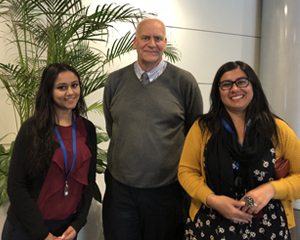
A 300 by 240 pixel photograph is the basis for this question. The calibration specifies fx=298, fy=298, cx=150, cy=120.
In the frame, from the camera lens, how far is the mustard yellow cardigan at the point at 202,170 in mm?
1423

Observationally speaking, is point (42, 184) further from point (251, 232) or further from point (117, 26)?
point (117, 26)

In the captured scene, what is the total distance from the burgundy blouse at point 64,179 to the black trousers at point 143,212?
242 millimetres

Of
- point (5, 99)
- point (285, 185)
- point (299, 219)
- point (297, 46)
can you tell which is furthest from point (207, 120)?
point (297, 46)

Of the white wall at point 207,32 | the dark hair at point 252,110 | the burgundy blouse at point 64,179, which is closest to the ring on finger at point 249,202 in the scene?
the dark hair at point 252,110

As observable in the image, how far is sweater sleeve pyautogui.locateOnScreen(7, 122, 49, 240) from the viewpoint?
1.43 meters

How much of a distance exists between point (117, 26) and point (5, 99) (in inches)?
57.8

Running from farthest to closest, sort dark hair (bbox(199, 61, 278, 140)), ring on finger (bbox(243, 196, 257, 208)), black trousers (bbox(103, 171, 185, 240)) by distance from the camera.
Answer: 1. black trousers (bbox(103, 171, 185, 240))
2. dark hair (bbox(199, 61, 278, 140))
3. ring on finger (bbox(243, 196, 257, 208))

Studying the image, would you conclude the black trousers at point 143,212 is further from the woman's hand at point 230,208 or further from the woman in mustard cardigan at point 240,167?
the woman's hand at point 230,208

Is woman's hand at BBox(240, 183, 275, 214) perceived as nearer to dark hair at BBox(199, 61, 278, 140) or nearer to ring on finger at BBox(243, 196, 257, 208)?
ring on finger at BBox(243, 196, 257, 208)

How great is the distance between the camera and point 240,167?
1445 mm

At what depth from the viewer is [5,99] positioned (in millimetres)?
2932

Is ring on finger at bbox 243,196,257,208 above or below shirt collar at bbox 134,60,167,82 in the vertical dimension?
below

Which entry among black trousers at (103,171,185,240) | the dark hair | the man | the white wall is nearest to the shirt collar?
the man

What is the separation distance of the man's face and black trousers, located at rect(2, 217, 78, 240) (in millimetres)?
983
